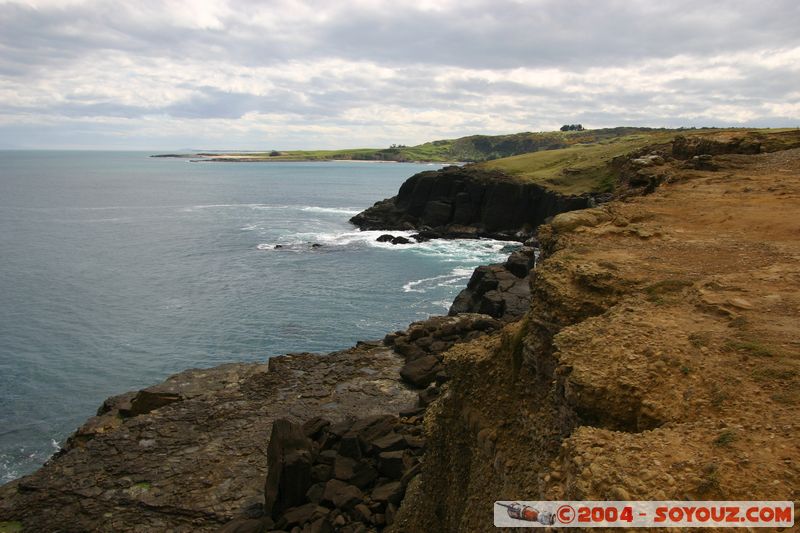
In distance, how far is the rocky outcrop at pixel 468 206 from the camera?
87625 millimetres

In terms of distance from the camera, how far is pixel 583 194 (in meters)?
81.9

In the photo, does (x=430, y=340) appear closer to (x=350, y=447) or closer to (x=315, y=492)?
(x=350, y=447)

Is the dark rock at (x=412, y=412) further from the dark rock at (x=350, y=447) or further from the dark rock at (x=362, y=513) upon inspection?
the dark rock at (x=362, y=513)

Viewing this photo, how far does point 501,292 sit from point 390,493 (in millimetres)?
26084

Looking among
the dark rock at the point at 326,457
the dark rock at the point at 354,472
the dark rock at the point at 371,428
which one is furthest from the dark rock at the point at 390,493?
the dark rock at the point at 326,457

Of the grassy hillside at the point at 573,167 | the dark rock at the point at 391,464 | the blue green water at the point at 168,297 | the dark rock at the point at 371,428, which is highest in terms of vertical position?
the grassy hillside at the point at 573,167

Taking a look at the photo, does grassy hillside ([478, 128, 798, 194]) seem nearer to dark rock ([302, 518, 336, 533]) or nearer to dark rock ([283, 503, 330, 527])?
dark rock ([283, 503, 330, 527])

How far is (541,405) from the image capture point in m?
11.2

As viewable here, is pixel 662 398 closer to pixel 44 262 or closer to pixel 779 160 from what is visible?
pixel 779 160

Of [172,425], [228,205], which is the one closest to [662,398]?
[172,425]

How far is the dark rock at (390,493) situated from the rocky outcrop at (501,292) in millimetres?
19499

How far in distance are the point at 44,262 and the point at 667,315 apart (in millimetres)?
72245

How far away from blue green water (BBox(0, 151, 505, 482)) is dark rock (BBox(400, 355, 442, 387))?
12.1 m

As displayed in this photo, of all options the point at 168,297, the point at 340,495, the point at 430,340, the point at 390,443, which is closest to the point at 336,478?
the point at 340,495
